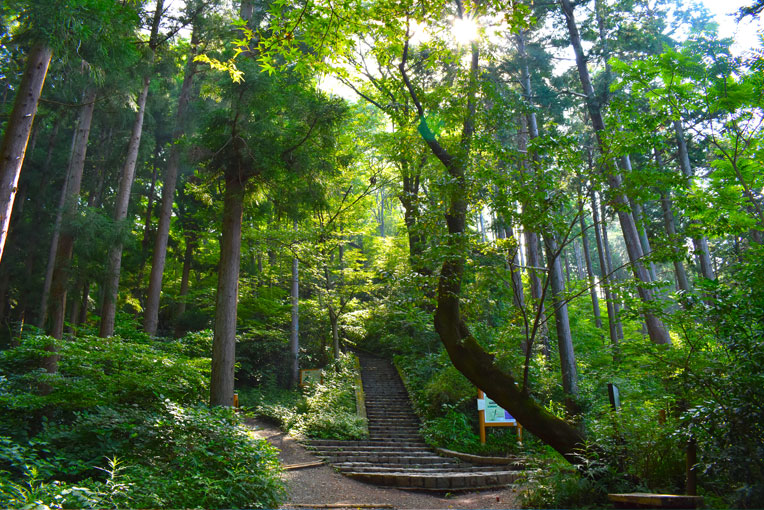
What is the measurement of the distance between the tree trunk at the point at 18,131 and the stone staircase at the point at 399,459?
7114 millimetres

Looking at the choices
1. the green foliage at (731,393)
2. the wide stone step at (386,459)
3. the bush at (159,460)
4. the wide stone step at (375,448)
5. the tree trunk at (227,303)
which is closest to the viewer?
the green foliage at (731,393)

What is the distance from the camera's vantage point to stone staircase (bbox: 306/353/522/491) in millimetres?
7699

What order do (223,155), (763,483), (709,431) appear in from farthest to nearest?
(223,155), (709,431), (763,483)

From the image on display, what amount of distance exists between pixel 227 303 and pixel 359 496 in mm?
4356

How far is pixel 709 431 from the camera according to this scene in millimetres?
3443

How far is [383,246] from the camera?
18719mm

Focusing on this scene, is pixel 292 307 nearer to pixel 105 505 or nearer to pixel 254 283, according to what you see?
pixel 254 283

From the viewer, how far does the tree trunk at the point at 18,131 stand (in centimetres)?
587

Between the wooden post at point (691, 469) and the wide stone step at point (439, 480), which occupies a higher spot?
the wooden post at point (691, 469)

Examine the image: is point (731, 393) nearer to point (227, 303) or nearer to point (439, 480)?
point (439, 480)

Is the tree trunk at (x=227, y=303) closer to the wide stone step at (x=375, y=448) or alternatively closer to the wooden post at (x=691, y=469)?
the wide stone step at (x=375, y=448)

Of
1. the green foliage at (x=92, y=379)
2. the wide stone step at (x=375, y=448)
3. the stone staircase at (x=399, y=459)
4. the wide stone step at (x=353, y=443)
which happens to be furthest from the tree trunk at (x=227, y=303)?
the wide stone step at (x=353, y=443)

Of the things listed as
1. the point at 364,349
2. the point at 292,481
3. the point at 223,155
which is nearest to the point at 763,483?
the point at 292,481

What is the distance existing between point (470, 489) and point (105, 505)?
590cm
